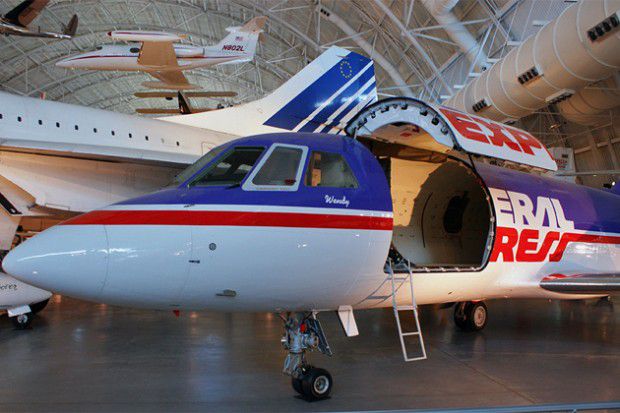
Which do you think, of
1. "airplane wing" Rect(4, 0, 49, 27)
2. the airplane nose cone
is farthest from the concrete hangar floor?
"airplane wing" Rect(4, 0, 49, 27)

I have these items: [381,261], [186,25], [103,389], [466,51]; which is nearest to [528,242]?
[381,261]

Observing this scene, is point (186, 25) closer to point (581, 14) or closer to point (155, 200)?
point (581, 14)

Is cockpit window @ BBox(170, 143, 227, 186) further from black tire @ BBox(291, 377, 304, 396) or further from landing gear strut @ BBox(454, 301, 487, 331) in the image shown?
landing gear strut @ BBox(454, 301, 487, 331)

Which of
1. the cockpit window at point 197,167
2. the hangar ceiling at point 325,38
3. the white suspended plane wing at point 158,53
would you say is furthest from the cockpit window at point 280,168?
the white suspended plane wing at point 158,53

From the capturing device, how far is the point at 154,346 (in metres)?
8.54

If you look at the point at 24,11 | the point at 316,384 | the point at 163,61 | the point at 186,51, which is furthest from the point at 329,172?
the point at 186,51

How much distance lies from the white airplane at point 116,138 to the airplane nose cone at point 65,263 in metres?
6.64

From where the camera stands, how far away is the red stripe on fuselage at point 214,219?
5.16 meters

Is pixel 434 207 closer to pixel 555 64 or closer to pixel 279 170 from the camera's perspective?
pixel 279 170

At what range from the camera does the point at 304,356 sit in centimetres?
577

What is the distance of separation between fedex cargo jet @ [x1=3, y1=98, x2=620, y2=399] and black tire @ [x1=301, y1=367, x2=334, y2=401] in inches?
0.5

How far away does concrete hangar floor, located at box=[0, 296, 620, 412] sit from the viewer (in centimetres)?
562

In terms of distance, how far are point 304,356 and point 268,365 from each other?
154 centimetres

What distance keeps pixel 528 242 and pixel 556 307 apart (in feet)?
24.1
